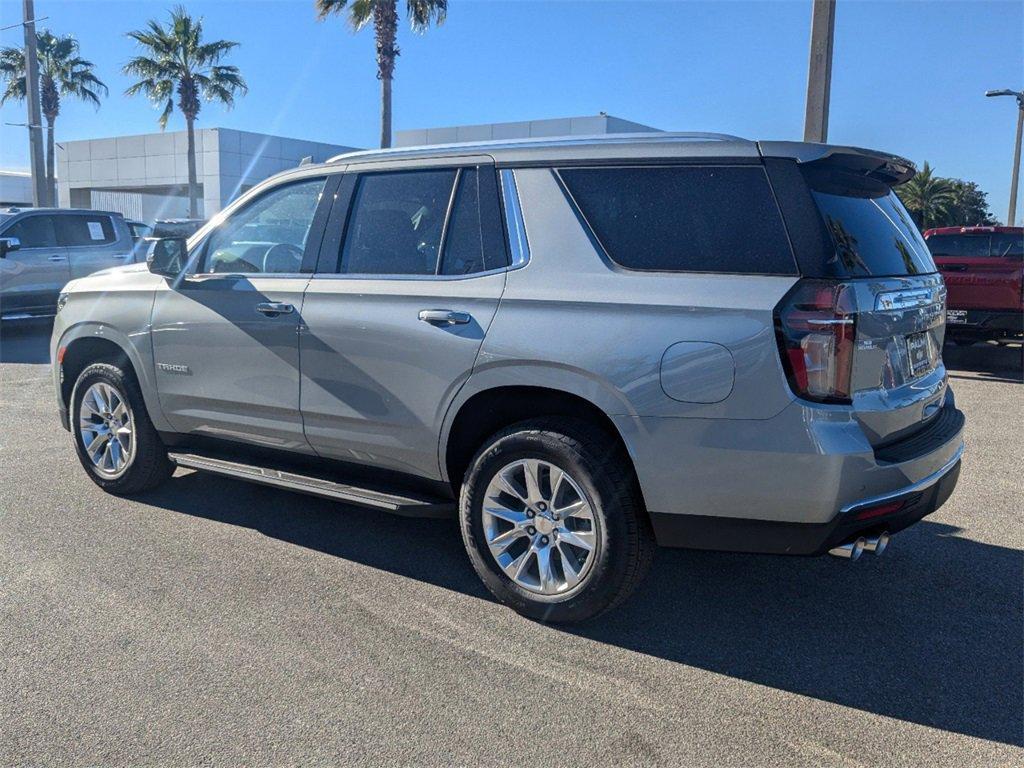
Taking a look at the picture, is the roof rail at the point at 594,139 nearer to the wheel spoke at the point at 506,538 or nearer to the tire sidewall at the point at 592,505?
the tire sidewall at the point at 592,505

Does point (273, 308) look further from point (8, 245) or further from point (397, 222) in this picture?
point (8, 245)

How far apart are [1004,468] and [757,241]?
409cm

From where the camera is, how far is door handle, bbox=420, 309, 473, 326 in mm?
3848

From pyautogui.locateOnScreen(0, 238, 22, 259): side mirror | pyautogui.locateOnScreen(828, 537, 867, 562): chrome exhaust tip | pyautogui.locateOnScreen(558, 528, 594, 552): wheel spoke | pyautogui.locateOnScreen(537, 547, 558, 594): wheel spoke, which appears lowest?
pyautogui.locateOnScreen(537, 547, 558, 594): wheel spoke

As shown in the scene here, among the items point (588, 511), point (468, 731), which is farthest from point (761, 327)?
point (468, 731)

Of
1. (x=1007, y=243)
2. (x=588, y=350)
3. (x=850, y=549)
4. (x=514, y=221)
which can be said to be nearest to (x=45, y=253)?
(x=514, y=221)

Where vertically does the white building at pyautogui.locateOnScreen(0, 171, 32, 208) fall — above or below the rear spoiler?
above

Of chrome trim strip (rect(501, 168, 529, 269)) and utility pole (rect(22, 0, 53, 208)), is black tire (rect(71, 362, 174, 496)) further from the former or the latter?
utility pole (rect(22, 0, 53, 208))

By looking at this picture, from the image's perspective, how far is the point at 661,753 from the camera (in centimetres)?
284

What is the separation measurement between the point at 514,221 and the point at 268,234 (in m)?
1.64

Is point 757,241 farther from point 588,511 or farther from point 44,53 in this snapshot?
point 44,53

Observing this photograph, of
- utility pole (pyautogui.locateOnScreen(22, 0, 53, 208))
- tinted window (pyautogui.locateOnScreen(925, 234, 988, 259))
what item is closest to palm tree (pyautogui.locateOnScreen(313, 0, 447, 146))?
utility pole (pyautogui.locateOnScreen(22, 0, 53, 208))

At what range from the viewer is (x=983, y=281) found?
1091 centimetres

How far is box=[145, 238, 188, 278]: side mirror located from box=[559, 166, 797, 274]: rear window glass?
8.03 ft
